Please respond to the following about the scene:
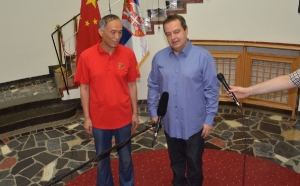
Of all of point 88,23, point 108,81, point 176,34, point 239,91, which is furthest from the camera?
point 88,23

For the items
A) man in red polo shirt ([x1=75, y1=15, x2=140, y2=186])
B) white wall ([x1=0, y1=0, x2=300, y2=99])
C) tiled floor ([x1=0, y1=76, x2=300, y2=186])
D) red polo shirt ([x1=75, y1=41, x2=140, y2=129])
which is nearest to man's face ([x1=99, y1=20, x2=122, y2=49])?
man in red polo shirt ([x1=75, y1=15, x2=140, y2=186])

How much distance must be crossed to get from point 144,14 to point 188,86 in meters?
3.45

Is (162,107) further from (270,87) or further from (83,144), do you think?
(83,144)

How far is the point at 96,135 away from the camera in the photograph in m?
2.70

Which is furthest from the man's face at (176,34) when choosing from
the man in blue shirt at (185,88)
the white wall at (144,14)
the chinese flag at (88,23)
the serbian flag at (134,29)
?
the white wall at (144,14)

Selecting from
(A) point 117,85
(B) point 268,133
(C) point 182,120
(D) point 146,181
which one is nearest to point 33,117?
(D) point 146,181

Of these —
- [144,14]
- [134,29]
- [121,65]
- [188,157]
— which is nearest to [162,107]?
[121,65]

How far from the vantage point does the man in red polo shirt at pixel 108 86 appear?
248 centimetres

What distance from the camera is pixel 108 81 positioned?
2.52 meters

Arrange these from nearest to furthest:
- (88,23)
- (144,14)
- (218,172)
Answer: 1. (218,172)
2. (88,23)
3. (144,14)

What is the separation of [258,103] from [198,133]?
2.79 m

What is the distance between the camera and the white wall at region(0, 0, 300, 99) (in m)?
4.53

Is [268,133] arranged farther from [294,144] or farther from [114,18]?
[114,18]

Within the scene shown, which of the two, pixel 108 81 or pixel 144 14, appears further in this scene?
pixel 144 14
